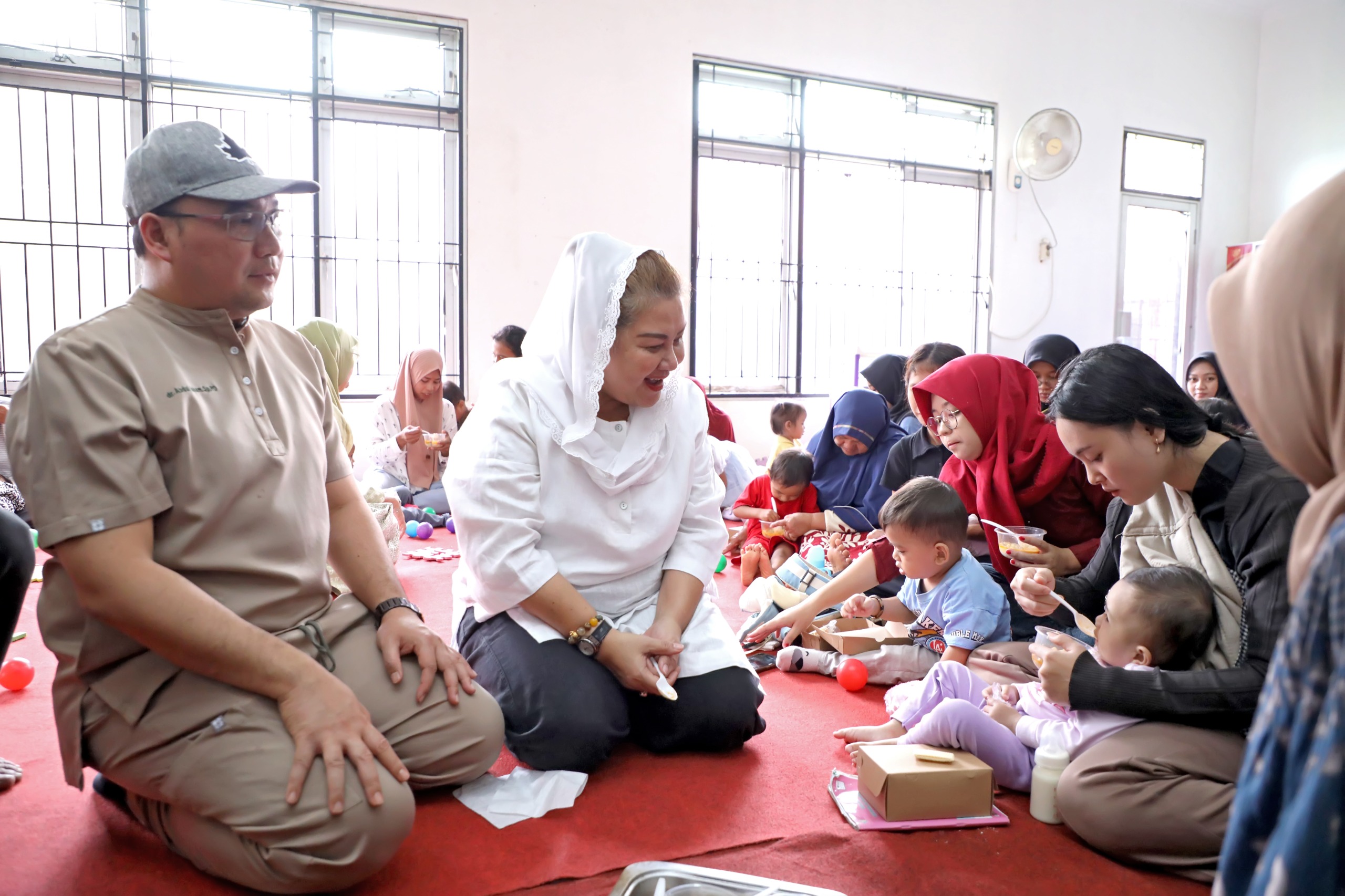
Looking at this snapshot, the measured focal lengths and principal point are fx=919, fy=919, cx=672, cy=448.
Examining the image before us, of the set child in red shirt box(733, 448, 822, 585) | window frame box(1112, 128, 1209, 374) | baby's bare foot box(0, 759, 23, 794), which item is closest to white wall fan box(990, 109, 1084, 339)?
window frame box(1112, 128, 1209, 374)

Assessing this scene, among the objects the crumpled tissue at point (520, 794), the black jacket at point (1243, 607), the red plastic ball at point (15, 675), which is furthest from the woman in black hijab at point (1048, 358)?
the red plastic ball at point (15, 675)

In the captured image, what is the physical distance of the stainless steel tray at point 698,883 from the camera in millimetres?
1524

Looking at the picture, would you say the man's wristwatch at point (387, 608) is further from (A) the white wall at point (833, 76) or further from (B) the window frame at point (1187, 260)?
(B) the window frame at point (1187, 260)

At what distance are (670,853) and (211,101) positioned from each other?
559 cm

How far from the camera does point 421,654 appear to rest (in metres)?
1.80

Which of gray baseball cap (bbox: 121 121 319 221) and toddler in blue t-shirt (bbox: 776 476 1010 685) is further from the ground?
gray baseball cap (bbox: 121 121 319 221)

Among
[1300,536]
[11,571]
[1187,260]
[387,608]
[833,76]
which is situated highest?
[833,76]

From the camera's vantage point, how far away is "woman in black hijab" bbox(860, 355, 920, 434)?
13.9 feet

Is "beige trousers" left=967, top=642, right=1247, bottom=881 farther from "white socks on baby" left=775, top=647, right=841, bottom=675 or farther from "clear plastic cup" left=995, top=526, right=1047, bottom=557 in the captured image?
"white socks on baby" left=775, top=647, right=841, bottom=675

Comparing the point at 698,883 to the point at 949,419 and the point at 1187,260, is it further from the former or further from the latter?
the point at 1187,260

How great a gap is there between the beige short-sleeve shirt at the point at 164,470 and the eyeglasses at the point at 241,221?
0.15 meters

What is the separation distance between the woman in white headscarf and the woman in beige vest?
0.76 m

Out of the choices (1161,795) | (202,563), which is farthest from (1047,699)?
(202,563)

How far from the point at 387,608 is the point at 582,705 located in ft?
1.51
